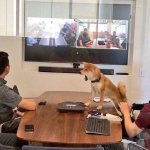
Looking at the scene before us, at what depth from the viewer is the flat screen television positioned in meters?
4.88

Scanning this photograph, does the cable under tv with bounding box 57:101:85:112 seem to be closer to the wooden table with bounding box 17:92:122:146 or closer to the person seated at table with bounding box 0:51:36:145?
the wooden table with bounding box 17:92:122:146

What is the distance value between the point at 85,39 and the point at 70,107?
248 centimetres

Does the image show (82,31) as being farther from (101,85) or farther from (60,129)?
(60,129)

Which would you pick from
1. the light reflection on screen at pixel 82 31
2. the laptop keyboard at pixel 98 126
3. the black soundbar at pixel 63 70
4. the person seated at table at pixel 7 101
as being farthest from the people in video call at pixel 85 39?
the laptop keyboard at pixel 98 126

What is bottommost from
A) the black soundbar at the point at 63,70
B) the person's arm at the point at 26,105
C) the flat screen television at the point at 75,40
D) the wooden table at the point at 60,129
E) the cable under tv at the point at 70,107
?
the wooden table at the point at 60,129

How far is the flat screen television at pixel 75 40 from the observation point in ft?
16.0

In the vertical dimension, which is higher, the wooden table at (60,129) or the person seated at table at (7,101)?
the person seated at table at (7,101)

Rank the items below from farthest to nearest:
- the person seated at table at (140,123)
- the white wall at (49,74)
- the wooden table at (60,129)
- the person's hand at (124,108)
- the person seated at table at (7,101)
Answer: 1. the white wall at (49,74)
2. the person seated at table at (7,101)
3. the person's hand at (124,108)
4. the person seated at table at (140,123)
5. the wooden table at (60,129)

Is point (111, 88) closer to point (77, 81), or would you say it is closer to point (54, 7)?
point (77, 81)

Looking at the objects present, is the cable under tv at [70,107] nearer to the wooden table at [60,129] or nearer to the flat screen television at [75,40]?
the wooden table at [60,129]

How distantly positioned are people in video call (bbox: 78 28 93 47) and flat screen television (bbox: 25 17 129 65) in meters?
0.03

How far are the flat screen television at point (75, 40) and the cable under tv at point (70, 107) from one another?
2.28 metres

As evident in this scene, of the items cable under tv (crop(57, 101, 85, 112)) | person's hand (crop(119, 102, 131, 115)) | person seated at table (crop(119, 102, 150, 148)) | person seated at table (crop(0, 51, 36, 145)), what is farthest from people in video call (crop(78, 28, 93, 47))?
person seated at table (crop(119, 102, 150, 148))

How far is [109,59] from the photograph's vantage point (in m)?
4.96
